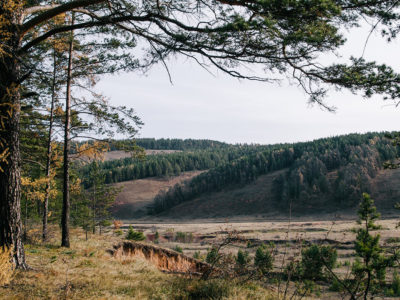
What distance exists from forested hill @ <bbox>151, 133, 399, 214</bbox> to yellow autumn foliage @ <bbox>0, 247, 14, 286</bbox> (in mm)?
66366

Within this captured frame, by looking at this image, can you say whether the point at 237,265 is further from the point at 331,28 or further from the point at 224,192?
the point at 224,192

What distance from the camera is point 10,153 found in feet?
17.0

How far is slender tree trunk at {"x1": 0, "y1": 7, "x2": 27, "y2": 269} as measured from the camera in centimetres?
523

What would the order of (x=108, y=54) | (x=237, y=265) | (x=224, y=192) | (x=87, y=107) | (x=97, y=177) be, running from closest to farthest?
1. (x=237, y=265)
2. (x=108, y=54)
3. (x=87, y=107)
4. (x=97, y=177)
5. (x=224, y=192)

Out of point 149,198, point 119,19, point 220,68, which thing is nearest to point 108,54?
point 119,19

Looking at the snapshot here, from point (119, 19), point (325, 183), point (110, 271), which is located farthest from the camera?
point (325, 183)

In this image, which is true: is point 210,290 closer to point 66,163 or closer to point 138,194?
point 66,163

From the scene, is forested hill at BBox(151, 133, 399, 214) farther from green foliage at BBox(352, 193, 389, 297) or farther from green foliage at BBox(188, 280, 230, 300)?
green foliage at BBox(352, 193, 389, 297)

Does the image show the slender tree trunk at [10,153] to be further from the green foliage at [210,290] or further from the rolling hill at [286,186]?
the rolling hill at [286,186]

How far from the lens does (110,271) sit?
6852mm

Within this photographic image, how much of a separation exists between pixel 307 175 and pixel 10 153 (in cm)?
7989

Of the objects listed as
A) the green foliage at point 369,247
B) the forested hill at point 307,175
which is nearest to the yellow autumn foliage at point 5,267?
the green foliage at point 369,247

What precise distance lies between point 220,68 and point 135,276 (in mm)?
4928

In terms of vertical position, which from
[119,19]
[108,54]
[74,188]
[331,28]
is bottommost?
[74,188]
